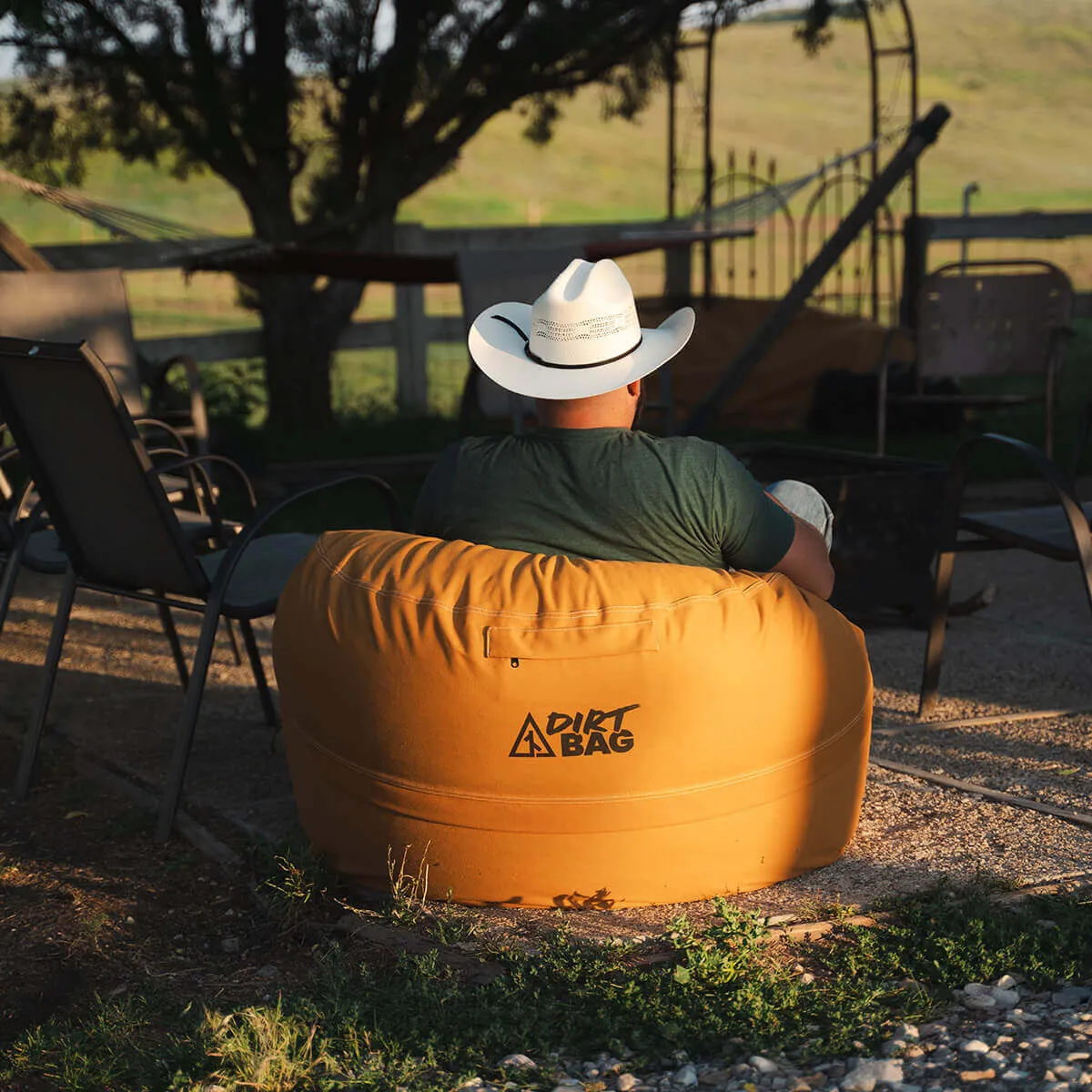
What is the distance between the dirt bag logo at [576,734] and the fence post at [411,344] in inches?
298

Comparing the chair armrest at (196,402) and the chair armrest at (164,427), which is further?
the chair armrest at (196,402)

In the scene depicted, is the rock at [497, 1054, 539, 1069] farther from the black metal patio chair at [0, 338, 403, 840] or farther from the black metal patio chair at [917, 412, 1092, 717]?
the black metal patio chair at [917, 412, 1092, 717]

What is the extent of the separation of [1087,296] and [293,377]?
5257 millimetres

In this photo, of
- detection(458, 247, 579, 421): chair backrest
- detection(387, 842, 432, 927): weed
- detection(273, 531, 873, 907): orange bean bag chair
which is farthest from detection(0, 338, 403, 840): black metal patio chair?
detection(458, 247, 579, 421): chair backrest

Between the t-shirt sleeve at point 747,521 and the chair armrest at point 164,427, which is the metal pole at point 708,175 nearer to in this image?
the chair armrest at point 164,427

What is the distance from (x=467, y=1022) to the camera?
2168 mm

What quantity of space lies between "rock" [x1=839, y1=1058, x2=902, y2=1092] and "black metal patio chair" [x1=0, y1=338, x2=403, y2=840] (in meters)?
1.57

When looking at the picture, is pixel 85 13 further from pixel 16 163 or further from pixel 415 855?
pixel 415 855

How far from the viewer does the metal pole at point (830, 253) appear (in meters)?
6.21

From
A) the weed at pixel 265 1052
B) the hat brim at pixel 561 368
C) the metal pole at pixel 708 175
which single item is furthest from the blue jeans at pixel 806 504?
the metal pole at pixel 708 175

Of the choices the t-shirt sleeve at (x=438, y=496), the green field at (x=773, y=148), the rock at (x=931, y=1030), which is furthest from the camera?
the green field at (x=773, y=148)

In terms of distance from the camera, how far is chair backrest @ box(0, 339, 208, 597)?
10.0 ft

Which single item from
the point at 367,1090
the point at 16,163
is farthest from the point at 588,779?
the point at 16,163

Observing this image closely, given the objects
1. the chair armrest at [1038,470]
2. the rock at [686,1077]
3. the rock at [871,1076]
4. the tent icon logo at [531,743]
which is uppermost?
the chair armrest at [1038,470]
